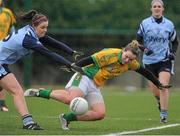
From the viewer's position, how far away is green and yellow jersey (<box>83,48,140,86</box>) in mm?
9906

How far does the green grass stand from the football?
0.30 meters

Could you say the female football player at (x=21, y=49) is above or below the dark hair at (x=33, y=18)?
below

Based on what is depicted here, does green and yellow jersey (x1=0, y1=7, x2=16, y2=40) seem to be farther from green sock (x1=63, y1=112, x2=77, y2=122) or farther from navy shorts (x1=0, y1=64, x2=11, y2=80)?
green sock (x1=63, y1=112, x2=77, y2=122)

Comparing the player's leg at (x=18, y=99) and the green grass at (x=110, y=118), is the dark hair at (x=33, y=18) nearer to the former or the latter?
the player's leg at (x=18, y=99)

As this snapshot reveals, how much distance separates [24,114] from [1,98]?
3837 mm

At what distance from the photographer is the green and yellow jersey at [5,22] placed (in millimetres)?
14102

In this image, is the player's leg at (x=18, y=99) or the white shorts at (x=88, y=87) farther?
the white shorts at (x=88, y=87)

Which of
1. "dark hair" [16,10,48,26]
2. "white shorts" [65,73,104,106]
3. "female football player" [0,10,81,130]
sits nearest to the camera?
"female football player" [0,10,81,130]

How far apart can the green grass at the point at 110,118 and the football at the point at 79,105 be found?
0.30 metres

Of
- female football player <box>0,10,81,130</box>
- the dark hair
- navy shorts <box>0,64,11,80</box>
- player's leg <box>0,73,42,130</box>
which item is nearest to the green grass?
player's leg <box>0,73,42,130</box>

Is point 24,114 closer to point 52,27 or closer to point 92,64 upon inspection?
point 92,64

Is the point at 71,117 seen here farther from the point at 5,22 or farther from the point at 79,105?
the point at 5,22

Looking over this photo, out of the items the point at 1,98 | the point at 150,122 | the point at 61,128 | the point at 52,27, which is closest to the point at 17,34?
the point at 61,128

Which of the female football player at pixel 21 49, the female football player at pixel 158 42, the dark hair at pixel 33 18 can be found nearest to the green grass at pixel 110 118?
the female football player at pixel 21 49
